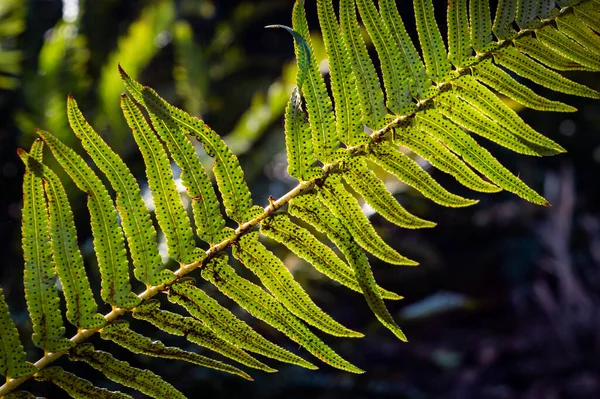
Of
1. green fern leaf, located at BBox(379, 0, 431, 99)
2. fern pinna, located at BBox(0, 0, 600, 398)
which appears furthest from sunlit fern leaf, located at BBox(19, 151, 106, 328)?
green fern leaf, located at BBox(379, 0, 431, 99)

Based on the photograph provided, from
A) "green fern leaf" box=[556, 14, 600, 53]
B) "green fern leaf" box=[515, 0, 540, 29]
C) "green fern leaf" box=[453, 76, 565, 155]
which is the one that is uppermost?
"green fern leaf" box=[515, 0, 540, 29]

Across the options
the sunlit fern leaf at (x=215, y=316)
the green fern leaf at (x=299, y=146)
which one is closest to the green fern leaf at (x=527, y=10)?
the green fern leaf at (x=299, y=146)

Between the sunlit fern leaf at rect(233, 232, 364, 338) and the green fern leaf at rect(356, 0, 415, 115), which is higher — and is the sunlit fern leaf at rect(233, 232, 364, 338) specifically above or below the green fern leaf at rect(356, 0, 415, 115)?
below

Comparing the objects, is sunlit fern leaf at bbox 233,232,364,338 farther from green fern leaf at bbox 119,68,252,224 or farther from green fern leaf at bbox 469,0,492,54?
green fern leaf at bbox 469,0,492,54

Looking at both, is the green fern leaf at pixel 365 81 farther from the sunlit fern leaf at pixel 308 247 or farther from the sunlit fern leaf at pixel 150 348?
the sunlit fern leaf at pixel 150 348

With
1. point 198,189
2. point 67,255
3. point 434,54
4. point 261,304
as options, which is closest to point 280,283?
point 261,304

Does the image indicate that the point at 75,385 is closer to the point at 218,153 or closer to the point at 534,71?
the point at 218,153
